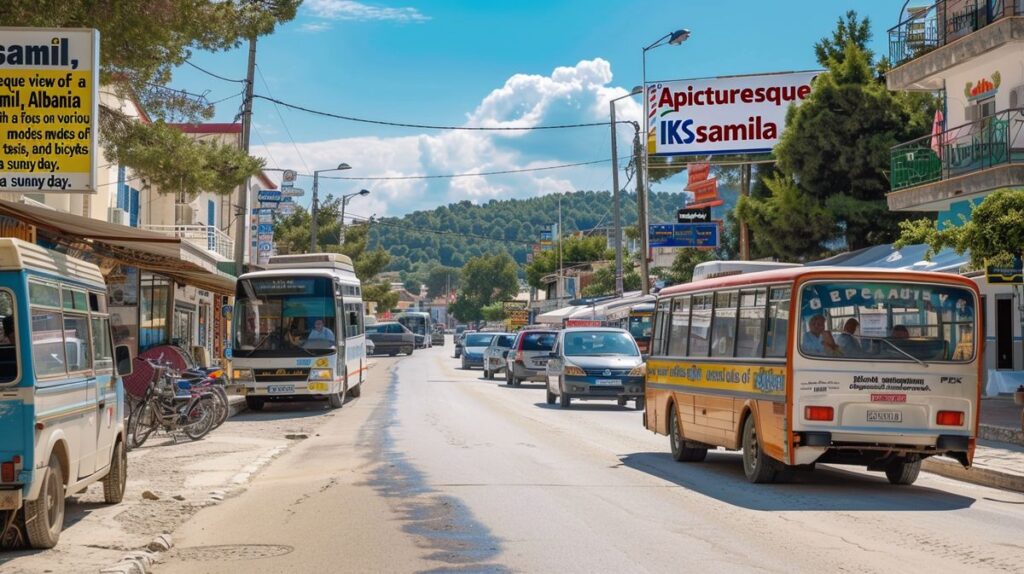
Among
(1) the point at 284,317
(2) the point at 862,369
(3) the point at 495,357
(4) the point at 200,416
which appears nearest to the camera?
(2) the point at 862,369

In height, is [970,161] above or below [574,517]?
above

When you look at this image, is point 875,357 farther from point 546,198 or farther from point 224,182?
point 546,198

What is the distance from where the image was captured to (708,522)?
10.6 m

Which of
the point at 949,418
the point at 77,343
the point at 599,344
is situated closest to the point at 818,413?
the point at 949,418

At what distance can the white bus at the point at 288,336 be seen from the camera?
26828 mm

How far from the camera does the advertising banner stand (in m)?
→ 13.7

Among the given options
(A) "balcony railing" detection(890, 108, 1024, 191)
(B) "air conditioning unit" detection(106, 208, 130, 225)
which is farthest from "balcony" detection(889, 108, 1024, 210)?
(B) "air conditioning unit" detection(106, 208, 130, 225)

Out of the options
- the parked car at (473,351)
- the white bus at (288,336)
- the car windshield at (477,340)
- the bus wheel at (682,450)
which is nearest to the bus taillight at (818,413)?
the bus wheel at (682,450)

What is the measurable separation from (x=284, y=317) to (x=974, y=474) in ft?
54.2

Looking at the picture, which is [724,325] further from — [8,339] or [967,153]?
[967,153]

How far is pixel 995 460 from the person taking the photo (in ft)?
51.2

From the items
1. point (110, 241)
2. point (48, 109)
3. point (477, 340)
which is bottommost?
point (477, 340)

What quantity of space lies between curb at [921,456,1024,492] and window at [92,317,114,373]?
9881mm

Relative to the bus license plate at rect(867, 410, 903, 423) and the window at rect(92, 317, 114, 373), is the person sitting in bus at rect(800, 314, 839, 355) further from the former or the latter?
the window at rect(92, 317, 114, 373)
